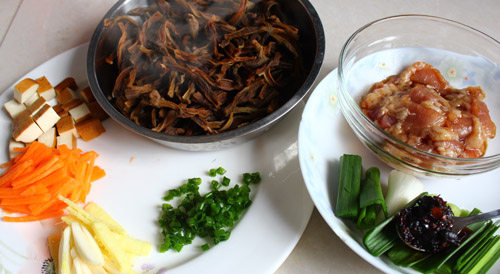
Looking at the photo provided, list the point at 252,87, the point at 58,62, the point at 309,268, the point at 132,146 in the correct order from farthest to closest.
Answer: the point at 58,62 < the point at 132,146 < the point at 252,87 < the point at 309,268

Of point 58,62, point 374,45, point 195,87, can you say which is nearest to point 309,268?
point 195,87

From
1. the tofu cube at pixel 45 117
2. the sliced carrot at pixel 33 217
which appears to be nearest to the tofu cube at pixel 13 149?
the tofu cube at pixel 45 117

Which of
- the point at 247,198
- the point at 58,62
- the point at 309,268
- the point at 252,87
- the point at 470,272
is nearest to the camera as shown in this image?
the point at 470,272

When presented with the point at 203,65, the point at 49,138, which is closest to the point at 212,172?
the point at 203,65

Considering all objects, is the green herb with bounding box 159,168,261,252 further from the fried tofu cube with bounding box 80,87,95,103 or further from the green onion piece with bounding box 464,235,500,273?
the green onion piece with bounding box 464,235,500,273

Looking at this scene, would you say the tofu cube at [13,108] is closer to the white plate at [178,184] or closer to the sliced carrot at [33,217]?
the white plate at [178,184]

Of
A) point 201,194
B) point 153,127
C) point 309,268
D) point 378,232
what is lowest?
point 309,268

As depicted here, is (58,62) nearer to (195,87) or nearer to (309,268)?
(195,87)

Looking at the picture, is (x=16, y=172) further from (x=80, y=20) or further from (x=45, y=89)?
(x=80, y=20)
